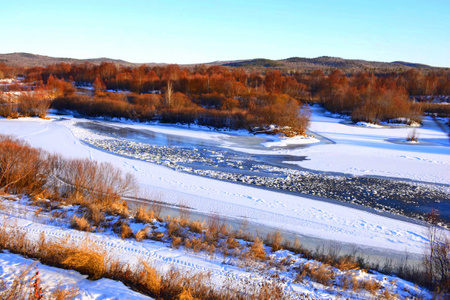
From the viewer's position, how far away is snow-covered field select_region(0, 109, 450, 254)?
31.8ft

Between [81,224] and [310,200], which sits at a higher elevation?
[81,224]

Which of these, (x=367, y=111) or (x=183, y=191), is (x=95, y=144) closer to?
(x=183, y=191)

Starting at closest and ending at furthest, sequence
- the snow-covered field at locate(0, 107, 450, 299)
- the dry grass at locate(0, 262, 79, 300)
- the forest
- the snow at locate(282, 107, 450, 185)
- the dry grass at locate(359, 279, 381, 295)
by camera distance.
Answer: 1. the dry grass at locate(0, 262, 79, 300)
2. the dry grass at locate(359, 279, 381, 295)
3. the snow-covered field at locate(0, 107, 450, 299)
4. the snow at locate(282, 107, 450, 185)
5. the forest

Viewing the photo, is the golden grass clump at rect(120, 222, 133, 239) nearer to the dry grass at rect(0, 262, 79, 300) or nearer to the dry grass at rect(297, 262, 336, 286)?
the dry grass at rect(0, 262, 79, 300)

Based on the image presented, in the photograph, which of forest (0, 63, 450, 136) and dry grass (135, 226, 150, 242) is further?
forest (0, 63, 450, 136)

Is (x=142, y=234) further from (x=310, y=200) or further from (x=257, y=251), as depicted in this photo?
(x=310, y=200)

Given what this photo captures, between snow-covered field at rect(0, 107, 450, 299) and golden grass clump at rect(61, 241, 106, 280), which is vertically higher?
golden grass clump at rect(61, 241, 106, 280)

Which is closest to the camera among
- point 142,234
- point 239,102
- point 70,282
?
point 70,282

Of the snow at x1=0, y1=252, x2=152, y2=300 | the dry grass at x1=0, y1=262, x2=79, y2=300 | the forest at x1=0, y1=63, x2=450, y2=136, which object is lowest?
the snow at x1=0, y1=252, x2=152, y2=300

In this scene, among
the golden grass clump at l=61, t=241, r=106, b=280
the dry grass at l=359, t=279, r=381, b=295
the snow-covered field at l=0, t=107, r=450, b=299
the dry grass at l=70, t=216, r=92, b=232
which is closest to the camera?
the golden grass clump at l=61, t=241, r=106, b=280

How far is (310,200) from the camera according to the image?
12430 millimetres

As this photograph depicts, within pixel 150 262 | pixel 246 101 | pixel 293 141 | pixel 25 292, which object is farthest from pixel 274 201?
pixel 246 101

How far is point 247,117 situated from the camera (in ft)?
113

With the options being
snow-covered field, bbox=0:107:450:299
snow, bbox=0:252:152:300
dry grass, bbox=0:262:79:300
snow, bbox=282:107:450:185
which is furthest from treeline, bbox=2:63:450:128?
dry grass, bbox=0:262:79:300
